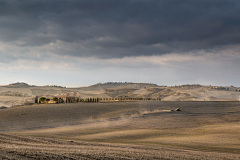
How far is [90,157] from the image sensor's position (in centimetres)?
976

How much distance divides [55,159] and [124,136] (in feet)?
51.5

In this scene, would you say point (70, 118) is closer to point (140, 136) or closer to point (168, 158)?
point (140, 136)

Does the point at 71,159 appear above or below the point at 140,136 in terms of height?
above

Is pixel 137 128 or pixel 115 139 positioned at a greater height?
pixel 115 139

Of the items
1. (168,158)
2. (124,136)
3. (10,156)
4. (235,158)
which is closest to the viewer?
(10,156)

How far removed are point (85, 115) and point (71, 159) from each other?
137 feet

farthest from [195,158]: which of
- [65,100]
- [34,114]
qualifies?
[65,100]

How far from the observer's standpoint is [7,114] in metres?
49.2

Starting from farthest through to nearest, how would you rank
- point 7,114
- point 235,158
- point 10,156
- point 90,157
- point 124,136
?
point 7,114
point 124,136
point 235,158
point 90,157
point 10,156

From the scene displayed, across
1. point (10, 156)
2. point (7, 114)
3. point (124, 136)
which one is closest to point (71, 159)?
point (10, 156)

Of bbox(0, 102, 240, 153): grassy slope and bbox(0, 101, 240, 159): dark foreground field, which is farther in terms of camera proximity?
bbox(0, 102, 240, 153): grassy slope

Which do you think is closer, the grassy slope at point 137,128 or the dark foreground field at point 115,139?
the dark foreground field at point 115,139

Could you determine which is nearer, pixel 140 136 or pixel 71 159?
pixel 71 159

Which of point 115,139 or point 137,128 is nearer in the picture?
point 115,139
